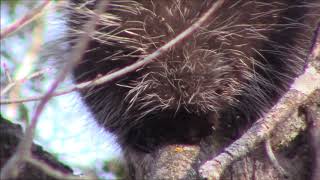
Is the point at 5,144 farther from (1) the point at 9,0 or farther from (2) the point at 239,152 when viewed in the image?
(1) the point at 9,0

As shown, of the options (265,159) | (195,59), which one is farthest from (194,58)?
(265,159)

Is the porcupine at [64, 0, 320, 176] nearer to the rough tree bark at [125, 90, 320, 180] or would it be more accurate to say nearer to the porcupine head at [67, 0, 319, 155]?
the porcupine head at [67, 0, 319, 155]

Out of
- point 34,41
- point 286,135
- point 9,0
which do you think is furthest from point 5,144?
point 9,0

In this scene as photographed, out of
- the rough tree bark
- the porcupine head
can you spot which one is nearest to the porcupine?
the porcupine head

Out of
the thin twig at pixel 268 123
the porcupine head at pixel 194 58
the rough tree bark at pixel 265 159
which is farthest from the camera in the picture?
the porcupine head at pixel 194 58

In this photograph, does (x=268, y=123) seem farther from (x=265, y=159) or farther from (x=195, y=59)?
(x=195, y=59)

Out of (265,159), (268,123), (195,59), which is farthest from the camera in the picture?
(195,59)

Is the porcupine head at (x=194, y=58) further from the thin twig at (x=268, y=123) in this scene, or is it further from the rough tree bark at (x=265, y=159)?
the thin twig at (x=268, y=123)

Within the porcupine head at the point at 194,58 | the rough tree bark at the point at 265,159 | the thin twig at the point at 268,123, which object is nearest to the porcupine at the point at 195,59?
the porcupine head at the point at 194,58
